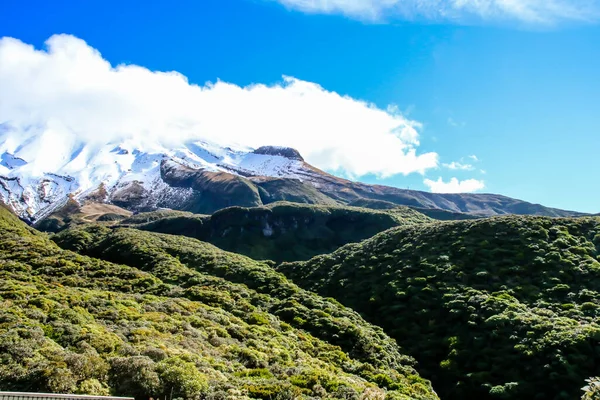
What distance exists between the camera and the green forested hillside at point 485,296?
3036cm

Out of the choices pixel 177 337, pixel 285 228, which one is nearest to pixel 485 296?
pixel 177 337

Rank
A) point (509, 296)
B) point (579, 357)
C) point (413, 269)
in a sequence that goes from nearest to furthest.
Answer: point (579, 357)
point (509, 296)
point (413, 269)

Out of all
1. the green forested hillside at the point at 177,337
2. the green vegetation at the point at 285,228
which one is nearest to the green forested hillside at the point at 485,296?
the green forested hillside at the point at 177,337

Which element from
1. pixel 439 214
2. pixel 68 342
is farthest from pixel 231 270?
pixel 439 214

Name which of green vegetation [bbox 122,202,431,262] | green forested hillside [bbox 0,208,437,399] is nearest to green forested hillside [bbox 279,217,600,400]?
green forested hillside [bbox 0,208,437,399]

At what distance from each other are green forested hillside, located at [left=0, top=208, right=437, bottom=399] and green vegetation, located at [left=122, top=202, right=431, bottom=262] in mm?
55800

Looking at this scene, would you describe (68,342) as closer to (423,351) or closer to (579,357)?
(423,351)

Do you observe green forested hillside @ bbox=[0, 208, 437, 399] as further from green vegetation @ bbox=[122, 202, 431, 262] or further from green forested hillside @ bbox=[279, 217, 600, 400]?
green vegetation @ bbox=[122, 202, 431, 262]

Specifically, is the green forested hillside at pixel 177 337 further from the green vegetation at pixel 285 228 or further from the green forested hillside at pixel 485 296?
the green vegetation at pixel 285 228

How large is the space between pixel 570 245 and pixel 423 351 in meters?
26.6

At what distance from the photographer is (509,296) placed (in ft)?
133

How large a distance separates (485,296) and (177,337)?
29008 mm

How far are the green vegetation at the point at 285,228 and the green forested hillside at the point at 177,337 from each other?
183 ft

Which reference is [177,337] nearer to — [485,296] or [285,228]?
[485,296]
